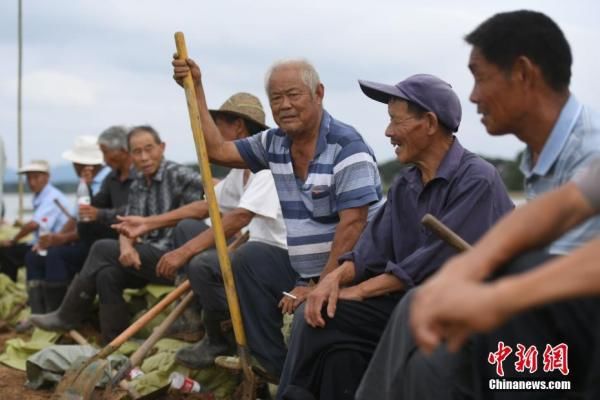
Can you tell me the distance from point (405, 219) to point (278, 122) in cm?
104

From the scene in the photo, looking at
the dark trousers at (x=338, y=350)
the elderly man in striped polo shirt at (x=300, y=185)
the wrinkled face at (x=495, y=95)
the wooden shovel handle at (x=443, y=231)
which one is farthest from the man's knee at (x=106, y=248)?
the wrinkled face at (x=495, y=95)

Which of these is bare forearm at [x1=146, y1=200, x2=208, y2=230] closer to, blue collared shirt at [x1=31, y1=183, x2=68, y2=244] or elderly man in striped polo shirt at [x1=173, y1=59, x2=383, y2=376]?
elderly man in striped polo shirt at [x1=173, y1=59, x2=383, y2=376]

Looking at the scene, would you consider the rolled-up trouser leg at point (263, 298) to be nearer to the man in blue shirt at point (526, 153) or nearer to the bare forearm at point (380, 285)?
the bare forearm at point (380, 285)

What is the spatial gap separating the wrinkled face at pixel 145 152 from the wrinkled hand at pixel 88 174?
176 centimetres

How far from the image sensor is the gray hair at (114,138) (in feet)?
24.4

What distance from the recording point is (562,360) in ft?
8.09

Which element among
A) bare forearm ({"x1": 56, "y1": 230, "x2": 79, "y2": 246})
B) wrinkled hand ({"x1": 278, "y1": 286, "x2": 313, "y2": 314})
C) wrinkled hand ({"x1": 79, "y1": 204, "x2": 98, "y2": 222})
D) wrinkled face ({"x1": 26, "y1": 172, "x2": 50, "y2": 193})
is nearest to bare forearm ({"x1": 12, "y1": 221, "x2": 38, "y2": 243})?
wrinkled face ({"x1": 26, "y1": 172, "x2": 50, "y2": 193})

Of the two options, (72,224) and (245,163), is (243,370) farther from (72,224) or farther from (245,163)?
(72,224)

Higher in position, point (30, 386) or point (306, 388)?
point (306, 388)

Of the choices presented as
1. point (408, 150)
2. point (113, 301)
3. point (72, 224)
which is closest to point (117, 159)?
point (72, 224)

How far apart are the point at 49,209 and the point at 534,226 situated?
7.26m

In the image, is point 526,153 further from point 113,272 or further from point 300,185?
point 113,272

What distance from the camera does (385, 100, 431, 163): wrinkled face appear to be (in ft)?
13.4

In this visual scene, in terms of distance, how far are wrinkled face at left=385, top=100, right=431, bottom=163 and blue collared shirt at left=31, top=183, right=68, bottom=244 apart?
5106 millimetres
